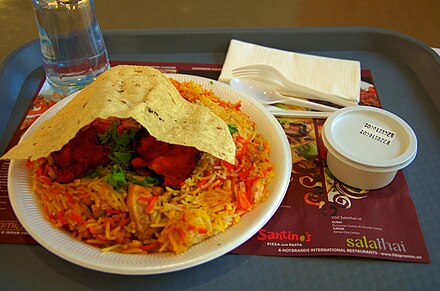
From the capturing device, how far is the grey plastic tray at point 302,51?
1.22 metres

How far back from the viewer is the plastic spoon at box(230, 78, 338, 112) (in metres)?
1.80

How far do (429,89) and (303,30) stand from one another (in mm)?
673

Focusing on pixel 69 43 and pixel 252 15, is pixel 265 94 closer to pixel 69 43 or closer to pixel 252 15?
pixel 69 43

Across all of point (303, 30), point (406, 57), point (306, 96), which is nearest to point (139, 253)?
point (306, 96)

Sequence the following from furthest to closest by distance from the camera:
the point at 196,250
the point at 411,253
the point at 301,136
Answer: the point at 301,136
the point at 411,253
the point at 196,250

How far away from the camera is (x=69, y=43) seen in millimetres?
1860

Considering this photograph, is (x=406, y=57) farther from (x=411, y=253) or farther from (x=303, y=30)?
(x=411, y=253)

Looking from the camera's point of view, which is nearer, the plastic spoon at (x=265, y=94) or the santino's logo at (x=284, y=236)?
the santino's logo at (x=284, y=236)

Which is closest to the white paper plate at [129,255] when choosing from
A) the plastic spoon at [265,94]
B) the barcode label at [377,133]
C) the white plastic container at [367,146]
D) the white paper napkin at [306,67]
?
the white plastic container at [367,146]

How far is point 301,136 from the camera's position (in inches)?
66.7

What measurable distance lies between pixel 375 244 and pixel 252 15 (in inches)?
83.0

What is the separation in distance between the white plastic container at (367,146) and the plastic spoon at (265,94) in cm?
24

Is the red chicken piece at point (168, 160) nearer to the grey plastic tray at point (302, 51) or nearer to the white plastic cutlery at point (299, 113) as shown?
the grey plastic tray at point (302, 51)

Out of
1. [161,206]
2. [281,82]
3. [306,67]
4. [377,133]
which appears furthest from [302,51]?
[161,206]
